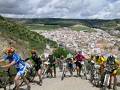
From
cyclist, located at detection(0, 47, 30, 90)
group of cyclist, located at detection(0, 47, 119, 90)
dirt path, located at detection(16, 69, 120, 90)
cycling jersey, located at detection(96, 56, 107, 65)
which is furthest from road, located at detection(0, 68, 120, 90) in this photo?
cyclist, located at detection(0, 47, 30, 90)

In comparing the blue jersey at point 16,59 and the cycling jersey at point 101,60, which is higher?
the blue jersey at point 16,59

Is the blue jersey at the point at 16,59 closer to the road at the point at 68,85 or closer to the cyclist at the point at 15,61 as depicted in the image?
the cyclist at the point at 15,61

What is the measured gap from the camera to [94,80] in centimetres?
2239

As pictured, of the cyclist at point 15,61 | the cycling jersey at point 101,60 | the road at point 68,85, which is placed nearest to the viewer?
the cyclist at point 15,61

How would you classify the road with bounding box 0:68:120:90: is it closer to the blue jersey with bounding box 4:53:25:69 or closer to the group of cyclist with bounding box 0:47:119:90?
the group of cyclist with bounding box 0:47:119:90

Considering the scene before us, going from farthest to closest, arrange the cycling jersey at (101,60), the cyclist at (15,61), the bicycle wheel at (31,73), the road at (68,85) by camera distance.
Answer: the cycling jersey at (101,60) < the bicycle wheel at (31,73) < the road at (68,85) < the cyclist at (15,61)

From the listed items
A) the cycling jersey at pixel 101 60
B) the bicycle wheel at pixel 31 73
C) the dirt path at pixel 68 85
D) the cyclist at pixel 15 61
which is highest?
the cyclist at pixel 15 61

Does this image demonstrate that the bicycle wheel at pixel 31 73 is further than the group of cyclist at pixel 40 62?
Yes

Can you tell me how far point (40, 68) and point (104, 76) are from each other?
3.80 meters

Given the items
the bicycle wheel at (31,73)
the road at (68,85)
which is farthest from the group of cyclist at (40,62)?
the road at (68,85)

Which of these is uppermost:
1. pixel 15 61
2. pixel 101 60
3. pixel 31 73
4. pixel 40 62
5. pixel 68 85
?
pixel 15 61

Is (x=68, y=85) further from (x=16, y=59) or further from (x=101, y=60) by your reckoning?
(x=16, y=59)

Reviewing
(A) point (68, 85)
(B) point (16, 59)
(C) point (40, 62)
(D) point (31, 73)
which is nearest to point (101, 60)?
(A) point (68, 85)

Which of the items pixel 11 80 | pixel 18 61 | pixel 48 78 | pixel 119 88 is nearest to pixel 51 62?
pixel 48 78
